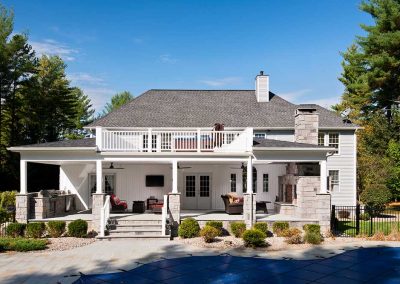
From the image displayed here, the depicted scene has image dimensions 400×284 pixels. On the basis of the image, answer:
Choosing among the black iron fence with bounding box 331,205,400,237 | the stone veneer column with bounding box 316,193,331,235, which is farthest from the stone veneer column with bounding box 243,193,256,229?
the black iron fence with bounding box 331,205,400,237

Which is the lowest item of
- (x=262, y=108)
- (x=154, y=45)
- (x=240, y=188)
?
(x=240, y=188)

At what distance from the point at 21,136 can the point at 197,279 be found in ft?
105

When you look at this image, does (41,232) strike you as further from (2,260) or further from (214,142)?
(214,142)

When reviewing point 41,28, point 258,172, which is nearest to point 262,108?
point 258,172

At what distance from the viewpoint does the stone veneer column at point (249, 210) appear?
16.5m

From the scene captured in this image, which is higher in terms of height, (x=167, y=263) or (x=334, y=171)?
(x=334, y=171)

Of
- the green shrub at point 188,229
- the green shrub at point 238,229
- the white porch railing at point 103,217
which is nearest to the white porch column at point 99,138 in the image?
the white porch railing at point 103,217

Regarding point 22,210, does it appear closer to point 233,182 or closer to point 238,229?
point 238,229

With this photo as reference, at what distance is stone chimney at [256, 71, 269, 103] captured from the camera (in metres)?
28.5

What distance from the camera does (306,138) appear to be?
20.5 m

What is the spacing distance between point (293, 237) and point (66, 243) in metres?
9.22

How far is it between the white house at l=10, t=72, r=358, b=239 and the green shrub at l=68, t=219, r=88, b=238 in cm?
86

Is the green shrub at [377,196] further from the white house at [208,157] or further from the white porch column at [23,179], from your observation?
the white porch column at [23,179]

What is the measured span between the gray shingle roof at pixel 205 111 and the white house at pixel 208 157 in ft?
0.25
